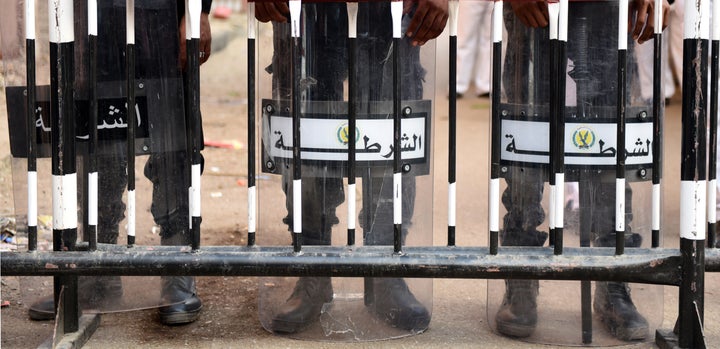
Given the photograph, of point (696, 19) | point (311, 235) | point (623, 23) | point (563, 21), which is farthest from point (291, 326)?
point (696, 19)

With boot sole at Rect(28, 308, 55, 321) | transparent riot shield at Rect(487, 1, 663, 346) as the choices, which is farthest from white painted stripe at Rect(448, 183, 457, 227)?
boot sole at Rect(28, 308, 55, 321)

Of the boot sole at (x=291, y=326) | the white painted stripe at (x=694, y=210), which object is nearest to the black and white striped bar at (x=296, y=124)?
the boot sole at (x=291, y=326)

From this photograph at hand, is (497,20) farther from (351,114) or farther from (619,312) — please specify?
(619,312)

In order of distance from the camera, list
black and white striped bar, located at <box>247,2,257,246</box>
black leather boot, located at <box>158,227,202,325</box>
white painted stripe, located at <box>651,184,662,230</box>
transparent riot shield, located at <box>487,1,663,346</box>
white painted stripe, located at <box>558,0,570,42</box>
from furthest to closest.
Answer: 1. black leather boot, located at <box>158,227,202,325</box>
2. transparent riot shield, located at <box>487,1,663,346</box>
3. white painted stripe, located at <box>651,184,662,230</box>
4. black and white striped bar, located at <box>247,2,257,246</box>
5. white painted stripe, located at <box>558,0,570,42</box>

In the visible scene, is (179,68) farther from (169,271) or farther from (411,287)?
(411,287)

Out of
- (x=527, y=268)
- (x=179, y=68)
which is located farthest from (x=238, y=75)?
(x=527, y=268)

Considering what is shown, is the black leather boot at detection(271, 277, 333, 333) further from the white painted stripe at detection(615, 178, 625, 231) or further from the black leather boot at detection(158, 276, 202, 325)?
the white painted stripe at detection(615, 178, 625, 231)

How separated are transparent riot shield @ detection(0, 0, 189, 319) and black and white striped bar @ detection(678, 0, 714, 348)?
1659mm

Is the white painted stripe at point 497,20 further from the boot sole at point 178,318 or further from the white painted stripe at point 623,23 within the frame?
the boot sole at point 178,318

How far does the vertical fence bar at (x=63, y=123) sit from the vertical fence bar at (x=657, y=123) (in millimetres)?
1747

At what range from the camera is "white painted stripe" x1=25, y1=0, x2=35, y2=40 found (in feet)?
9.87

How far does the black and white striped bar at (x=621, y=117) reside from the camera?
3.01 m

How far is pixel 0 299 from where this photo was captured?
3.61 m

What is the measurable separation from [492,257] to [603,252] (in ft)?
1.17
